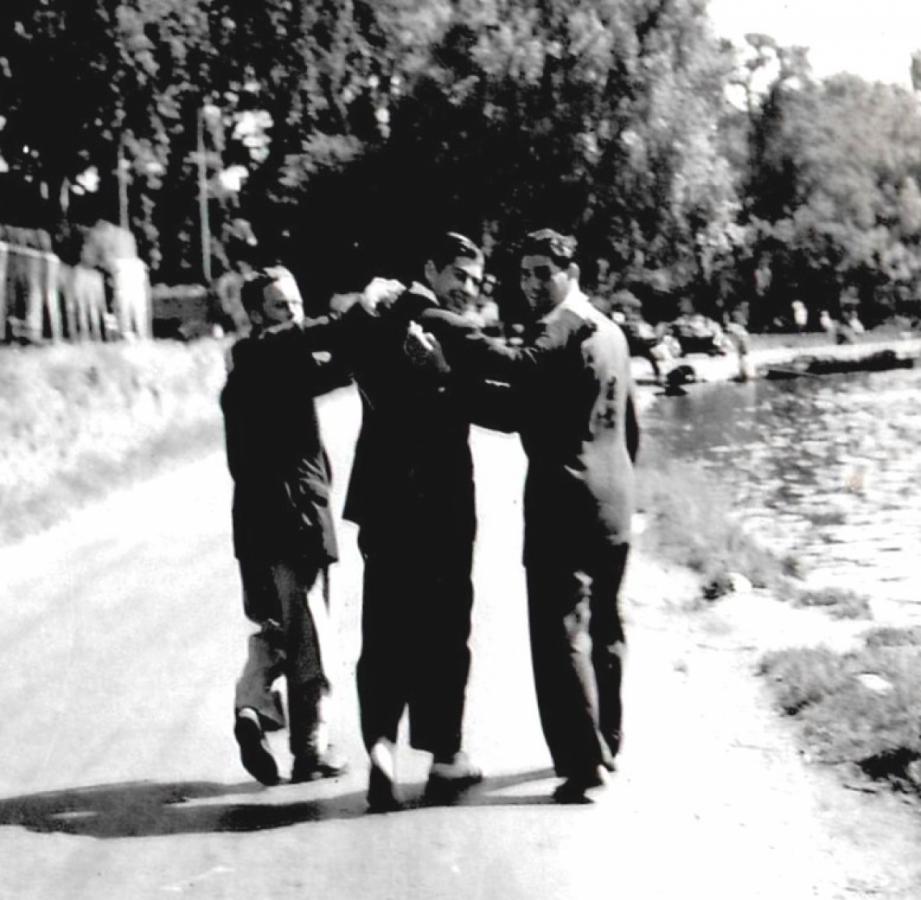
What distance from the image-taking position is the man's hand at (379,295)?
6004 mm

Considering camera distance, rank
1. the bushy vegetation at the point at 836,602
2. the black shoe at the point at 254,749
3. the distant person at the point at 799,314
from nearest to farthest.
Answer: the black shoe at the point at 254,749 → the bushy vegetation at the point at 836,602 → the distant person at the point at 799,314

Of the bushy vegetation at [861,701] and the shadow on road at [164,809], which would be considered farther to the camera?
the bushy vegetation at [861,701]

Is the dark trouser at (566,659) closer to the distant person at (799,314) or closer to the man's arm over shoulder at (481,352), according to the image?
the man's arm over shoulder at (481,352)

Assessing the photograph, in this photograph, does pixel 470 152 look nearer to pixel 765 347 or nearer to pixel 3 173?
pixel 3 173

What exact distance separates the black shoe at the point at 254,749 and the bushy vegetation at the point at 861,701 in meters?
2.21

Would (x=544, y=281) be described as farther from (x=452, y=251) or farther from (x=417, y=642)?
(x=417, y=642)

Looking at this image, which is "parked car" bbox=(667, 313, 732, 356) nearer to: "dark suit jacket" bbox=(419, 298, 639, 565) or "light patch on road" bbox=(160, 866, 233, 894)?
"dark suit jacket" bbox=(419, 298, 639, 565)

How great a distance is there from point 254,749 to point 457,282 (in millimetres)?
1815

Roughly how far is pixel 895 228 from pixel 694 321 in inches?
649

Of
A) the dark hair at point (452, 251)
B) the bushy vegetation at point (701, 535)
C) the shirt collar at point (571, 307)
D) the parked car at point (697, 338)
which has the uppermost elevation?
the dark hair at point (452, 251)

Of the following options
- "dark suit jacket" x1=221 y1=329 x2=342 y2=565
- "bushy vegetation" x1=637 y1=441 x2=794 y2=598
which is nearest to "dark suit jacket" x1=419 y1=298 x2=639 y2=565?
"dark suit jacket" x1=221 y1=329 x2=342 y2=565

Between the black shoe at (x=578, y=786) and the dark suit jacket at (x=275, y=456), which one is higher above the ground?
the dark suit jacket at (x=275, y=456)

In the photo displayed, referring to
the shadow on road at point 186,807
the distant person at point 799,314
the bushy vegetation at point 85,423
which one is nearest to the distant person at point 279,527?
the shadow on road at point 186,807

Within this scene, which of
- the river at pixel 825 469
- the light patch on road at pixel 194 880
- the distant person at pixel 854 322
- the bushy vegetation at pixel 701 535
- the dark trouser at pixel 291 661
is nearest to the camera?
the light patch on road at pixel 194 880
